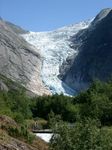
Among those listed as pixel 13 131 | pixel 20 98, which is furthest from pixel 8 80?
pixel 13 131

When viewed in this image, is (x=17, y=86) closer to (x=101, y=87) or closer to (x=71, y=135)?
(x=101, y=87)

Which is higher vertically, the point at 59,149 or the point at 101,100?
the point at 101,100

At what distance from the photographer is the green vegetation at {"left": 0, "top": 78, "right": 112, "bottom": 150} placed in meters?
24.9

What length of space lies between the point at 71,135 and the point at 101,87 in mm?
80830

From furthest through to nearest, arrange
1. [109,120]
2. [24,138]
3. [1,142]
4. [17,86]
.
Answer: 1. [17,86]
2. [109,120]
3. [24,138]
4. [1,142]

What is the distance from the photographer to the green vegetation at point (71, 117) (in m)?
24.9

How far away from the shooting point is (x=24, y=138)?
93.4ft

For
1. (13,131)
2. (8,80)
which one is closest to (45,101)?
(13,131)

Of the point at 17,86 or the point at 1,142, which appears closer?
the point at 1,142

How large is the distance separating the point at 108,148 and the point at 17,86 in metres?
158

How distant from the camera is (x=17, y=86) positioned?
183125 millimetres

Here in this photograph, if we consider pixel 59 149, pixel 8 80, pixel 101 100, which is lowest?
pixel 59 149

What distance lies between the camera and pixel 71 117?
303 ft

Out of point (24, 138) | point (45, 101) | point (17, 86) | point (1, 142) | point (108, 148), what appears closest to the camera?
point (1, 142)
